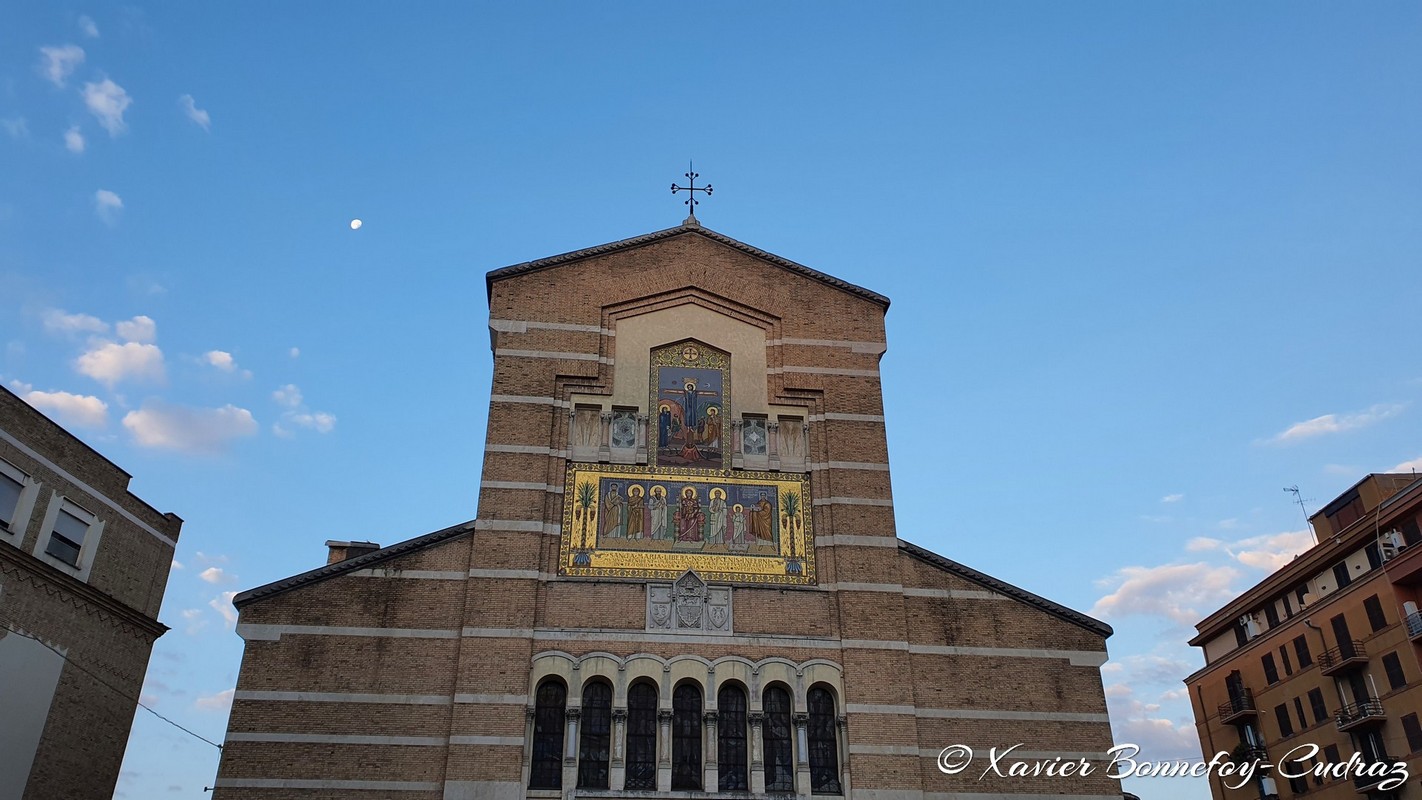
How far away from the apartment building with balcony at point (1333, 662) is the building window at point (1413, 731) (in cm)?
3

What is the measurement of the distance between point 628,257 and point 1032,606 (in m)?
11.2

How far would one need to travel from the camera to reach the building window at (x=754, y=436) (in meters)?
22.1

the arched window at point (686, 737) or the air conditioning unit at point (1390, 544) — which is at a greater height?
the air conditioning unit at point (1390, 544)

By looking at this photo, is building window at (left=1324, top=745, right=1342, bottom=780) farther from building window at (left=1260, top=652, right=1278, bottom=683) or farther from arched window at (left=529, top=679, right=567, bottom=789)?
arched window at (left=529, top=679, right=567, bottom=789)

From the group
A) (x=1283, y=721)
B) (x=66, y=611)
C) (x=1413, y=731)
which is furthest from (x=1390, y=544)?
(x=66, y=611)

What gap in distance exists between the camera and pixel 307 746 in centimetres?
1825

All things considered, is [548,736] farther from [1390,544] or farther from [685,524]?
[1390,544]

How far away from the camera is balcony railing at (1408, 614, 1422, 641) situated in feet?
95.0

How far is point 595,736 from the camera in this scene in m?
19.0

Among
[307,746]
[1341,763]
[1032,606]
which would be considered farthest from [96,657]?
[1341,763]

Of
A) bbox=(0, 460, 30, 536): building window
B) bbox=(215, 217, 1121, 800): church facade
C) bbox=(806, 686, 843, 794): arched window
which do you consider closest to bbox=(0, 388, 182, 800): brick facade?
bbox=(0, 460, 30, 536): building window

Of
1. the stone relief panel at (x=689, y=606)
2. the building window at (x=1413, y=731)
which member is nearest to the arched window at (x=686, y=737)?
the stone relief panel at (x=689, y=606)

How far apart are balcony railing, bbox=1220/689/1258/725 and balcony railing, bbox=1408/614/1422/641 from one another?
8.81 m

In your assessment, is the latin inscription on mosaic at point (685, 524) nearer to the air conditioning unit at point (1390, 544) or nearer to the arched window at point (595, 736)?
the arched window at point (595, 736)
